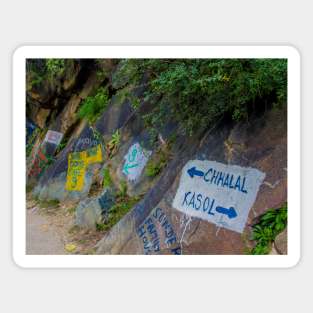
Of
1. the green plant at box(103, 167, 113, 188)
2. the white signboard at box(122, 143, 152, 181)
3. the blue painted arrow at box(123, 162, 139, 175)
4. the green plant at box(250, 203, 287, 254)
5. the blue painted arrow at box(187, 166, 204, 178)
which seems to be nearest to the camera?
the green plant at box(250, 203, 287, 254)

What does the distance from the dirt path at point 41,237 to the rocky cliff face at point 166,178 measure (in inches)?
27.7

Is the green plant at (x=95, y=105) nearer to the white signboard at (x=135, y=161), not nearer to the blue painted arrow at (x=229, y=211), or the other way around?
the white signboard at (x=135, y=161)

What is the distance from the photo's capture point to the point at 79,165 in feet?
39.7

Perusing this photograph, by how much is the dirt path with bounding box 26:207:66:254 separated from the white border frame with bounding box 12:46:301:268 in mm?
3938

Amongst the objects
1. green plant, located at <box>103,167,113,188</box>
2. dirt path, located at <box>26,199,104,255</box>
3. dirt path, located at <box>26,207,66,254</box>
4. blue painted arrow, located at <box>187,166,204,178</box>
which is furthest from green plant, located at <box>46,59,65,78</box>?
blue painted arrow, located at <box>187,166,204,178</box>

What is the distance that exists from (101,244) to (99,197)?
1.73 metres

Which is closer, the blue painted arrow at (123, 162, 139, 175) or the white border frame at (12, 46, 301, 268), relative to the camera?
the white border frame at (12, 46, 301, 268)

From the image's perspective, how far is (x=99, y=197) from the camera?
9719mm

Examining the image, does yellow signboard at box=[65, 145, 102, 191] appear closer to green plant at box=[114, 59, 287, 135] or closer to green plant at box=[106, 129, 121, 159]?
green plant at box=[106, 129, 121, 159]

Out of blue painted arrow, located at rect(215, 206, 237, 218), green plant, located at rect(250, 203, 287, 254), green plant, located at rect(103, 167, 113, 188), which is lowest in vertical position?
green plant, located at rect(250, 203, 287, 254)

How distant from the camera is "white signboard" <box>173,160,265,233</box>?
18.4ft
